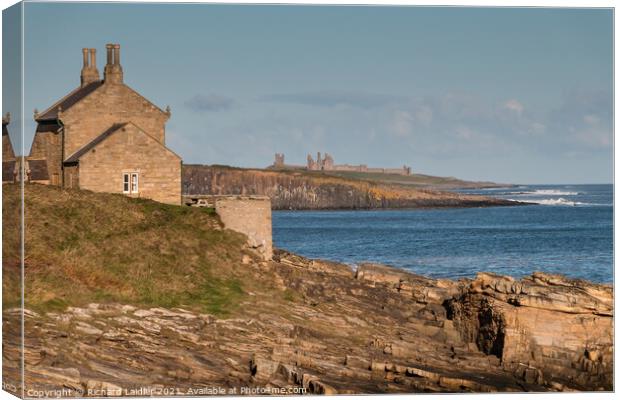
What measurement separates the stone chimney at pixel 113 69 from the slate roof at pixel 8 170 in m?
13.8

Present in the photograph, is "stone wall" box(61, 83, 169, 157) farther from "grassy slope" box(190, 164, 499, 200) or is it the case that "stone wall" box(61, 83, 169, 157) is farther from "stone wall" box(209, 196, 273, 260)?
"grassy slope" box(190, 164, 499, 200)

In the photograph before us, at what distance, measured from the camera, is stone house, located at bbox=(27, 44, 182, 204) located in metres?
35.4

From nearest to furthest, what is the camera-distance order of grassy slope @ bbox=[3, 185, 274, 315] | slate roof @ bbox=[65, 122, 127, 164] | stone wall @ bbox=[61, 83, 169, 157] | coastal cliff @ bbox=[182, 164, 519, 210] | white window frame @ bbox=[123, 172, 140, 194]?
grassy slope @ bbox=[3, 185, 274, 315] → white window frame @ bbox=[123, 172, 140, 194] → slate roof @ bbox=[65, 122, 127, 164] → stone wall @ bbox=[61, 83, 169, 157] → coastal cliff @ bbox=[182, 164, 519, 210]

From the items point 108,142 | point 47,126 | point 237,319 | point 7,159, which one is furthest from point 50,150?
point 7,159

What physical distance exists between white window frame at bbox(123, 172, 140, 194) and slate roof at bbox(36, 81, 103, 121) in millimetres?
3232

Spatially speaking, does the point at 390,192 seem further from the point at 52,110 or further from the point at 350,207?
the point at 52,110

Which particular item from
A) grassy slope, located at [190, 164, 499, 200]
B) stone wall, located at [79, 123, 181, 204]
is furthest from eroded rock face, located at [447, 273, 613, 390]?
A: grassy slope, located at [190, 164, 499, 200]

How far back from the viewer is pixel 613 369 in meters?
22.8

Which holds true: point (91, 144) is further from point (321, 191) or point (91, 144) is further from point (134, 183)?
point (321, 191)

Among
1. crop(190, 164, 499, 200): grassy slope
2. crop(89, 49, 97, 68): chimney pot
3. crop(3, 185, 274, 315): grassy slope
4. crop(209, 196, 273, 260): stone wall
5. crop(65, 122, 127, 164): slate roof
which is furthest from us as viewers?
crop(190, 164, 499, 200): grassy slope

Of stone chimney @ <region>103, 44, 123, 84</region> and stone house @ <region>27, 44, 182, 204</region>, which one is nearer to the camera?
stone house @ <region>27, 44, 182, 204</region>

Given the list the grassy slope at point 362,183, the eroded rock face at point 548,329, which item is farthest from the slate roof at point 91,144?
the grassy slope at point 362,183

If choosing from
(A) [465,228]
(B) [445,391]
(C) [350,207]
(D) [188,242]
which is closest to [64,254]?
(D) [188,242]

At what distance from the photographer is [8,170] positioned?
2198 centimetres
